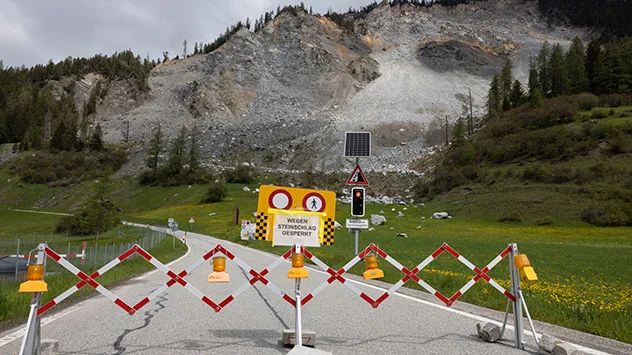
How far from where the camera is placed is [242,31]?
484 ft

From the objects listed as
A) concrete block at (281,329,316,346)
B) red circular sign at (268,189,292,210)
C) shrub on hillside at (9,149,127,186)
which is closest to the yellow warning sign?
red circular sign at (268,189,292,210)

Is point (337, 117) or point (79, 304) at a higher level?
point (337, 117)

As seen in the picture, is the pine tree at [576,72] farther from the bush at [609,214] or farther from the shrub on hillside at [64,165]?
the shrub on hillside at [64,165]

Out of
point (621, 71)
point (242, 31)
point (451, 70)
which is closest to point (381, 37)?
point (451, 70)

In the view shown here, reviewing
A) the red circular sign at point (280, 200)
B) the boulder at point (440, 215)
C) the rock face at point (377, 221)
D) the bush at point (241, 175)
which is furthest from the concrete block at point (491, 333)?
the bush at point (241, 175)

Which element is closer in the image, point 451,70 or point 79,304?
point 79,304

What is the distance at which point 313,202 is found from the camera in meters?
7.05

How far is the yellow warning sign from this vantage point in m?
6.85

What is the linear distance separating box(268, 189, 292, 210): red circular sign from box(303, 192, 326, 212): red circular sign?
266 mm

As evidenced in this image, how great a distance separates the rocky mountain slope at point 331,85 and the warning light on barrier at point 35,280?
84975mm

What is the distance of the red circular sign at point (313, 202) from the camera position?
23.1 ft

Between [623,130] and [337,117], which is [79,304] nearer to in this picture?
[623,130]

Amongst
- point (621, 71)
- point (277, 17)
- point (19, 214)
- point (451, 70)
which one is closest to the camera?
point (19, 214)

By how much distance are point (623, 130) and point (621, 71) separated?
112 ft
